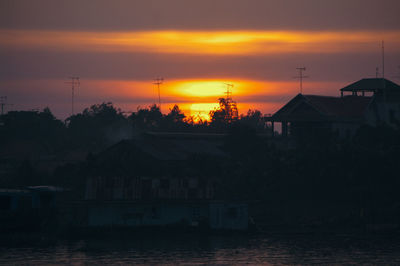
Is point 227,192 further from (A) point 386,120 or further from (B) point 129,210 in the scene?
(A) point 386,120

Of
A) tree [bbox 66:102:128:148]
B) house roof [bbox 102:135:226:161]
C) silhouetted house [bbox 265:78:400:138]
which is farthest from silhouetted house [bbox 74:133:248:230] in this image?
tree [bbox 66:102:128:148]

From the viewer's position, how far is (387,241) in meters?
53.2

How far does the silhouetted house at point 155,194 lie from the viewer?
54.2m

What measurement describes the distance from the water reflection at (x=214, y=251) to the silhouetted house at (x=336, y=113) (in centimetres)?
1924

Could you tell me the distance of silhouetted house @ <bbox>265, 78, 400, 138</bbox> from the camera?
237ft

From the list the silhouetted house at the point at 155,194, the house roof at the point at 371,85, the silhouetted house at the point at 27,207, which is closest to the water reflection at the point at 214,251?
the silhouetted house at the point at 155,194

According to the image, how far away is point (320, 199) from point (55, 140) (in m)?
55.2

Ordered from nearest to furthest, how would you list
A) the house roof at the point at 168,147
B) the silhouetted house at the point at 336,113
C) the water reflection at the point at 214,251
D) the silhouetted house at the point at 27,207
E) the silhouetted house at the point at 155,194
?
the water reflection at the point at 214,251 → the silhouetted house at the point at 27,207 → the silhouetted house at the point at 155,194 → the house roof at the point at 168,147 → the silhouetted house at the point at 336,113

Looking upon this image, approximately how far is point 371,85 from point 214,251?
41.4 metres

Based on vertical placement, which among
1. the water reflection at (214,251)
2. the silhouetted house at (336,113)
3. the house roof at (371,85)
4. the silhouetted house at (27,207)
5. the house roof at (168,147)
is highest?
the house roof at (371,85)

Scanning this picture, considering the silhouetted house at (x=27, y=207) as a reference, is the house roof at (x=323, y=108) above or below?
above

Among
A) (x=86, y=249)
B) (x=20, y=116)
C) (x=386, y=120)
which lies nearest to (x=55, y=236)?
(x=86, y=249)

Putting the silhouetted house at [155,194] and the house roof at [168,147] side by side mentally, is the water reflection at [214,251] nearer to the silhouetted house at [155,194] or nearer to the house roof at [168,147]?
the silhouetted house at [155,194]

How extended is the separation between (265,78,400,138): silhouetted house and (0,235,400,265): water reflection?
63.1 ft
